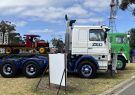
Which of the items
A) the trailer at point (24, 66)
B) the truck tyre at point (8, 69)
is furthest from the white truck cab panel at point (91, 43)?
the truck tyre at point (8, 69)

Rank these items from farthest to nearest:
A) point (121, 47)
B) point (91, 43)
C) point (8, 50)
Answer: point (8, 50)
point (121, 47)
point (91, 43)

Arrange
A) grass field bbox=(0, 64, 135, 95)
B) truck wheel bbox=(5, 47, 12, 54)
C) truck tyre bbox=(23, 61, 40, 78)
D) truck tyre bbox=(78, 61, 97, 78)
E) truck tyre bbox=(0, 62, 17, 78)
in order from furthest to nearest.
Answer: truck wheel bbox=(5, 47, 12, 54), truck tyre bbox=(78, 61, 97, 78), truck tyre bbox=(0, 62, 17, 78), truck tyre bbox=(23, 61, 40, 78), grass field bbox=(0, 64, 135, 95)

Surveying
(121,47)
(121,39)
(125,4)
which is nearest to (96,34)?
(121,47)

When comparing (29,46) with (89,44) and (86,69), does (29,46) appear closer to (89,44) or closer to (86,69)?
(89,44)

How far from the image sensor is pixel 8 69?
2164cm

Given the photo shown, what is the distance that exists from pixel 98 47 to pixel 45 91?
7.16 meters

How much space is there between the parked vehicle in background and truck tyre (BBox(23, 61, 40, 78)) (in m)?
8.66

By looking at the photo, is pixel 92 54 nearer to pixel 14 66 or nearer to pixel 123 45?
pixel 14 66

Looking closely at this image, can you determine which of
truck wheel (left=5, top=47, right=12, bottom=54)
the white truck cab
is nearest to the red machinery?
truck wheel (left=5, top=47, right=12, bottom=54)

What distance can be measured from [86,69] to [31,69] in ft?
9.35

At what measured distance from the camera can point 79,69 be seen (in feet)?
71.7

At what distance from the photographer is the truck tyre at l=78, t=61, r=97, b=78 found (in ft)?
71.4

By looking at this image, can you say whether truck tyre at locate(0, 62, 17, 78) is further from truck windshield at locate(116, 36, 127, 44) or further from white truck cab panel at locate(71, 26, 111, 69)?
truck windshield at locate(116, 36, 127, 44)

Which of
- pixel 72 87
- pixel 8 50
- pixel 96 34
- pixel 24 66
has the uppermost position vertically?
pixel 96 34
